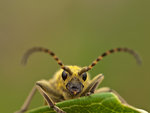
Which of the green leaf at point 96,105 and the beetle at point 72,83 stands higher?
the beetle at point 72,83

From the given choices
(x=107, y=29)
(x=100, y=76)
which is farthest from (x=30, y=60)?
(x=100, y=76)

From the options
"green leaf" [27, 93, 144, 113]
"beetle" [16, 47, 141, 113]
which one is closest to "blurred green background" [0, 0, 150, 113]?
"beetle" [16, 47, 141, 113]

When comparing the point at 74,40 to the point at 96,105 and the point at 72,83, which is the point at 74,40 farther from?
the point at 96,105

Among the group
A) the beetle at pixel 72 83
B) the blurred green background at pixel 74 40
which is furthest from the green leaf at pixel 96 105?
the blurred green background at pixel 74 40

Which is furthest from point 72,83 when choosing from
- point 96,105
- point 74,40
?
point 74,40

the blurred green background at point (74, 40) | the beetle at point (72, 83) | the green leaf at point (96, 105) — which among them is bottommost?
the green leaf at point (96, 105)

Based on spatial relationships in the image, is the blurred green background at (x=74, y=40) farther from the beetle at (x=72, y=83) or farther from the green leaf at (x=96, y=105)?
the green leaf at (x=96, y=105)

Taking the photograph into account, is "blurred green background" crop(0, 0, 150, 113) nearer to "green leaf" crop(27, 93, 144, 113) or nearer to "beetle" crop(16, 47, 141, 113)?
"beetle" crop(16, 47, 141, 113)
